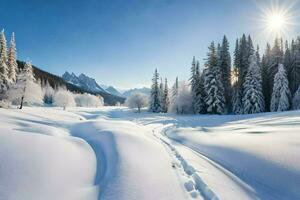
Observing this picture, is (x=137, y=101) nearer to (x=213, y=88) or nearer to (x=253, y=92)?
(x=213, y=88)

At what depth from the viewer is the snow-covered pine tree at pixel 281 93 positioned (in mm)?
44938

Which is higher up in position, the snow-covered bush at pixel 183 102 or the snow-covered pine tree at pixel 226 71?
the snow-covered pine tree at pixel 226 71

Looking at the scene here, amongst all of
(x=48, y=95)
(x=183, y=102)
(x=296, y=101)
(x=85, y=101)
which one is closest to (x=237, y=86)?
(x=296, y=101)

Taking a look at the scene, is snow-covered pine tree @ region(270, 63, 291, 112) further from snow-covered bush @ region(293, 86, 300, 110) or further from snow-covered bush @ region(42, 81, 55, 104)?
snow-covered bush @ region(42, 81, 55, 104)

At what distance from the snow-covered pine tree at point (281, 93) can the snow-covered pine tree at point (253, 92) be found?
247 centimetres

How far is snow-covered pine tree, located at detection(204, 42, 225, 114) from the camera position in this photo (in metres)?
50.5

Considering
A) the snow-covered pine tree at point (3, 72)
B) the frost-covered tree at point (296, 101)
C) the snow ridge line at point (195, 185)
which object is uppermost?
the snow-covered pine tree at point (3, 72)

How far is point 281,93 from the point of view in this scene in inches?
1793

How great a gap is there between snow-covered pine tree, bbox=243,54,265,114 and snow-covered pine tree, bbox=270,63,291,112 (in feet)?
8.09

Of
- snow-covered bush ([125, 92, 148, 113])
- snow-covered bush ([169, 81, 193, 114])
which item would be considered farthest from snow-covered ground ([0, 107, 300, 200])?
snow-covered bush ([125, 92, 148, 113])

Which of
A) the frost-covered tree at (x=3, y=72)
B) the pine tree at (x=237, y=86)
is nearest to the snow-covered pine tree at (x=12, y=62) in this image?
the frost-covered tree at (x=3, y=72)

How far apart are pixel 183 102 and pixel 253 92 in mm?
19502

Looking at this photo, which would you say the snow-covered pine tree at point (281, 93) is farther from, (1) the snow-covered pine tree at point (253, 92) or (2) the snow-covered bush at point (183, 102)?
(2) the snow-covered bush at point (183, 102)

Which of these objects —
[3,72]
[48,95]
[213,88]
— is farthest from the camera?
[48,95]
